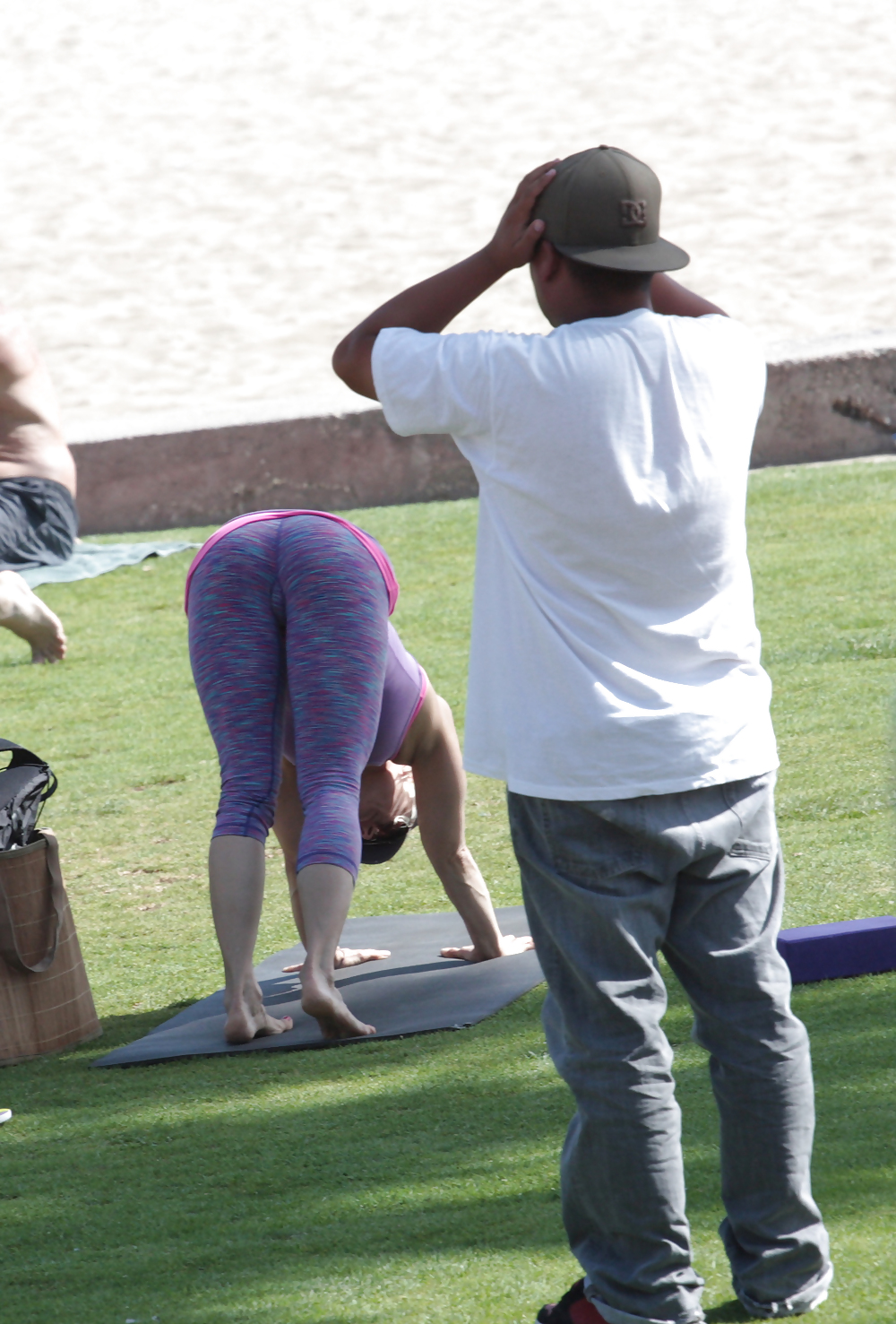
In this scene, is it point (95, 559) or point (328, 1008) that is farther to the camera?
point (95, 559)

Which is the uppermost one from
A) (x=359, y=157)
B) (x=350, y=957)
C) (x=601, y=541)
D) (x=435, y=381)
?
(x=435, y=381)

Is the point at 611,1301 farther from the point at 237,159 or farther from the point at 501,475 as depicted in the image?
the point at 237,159

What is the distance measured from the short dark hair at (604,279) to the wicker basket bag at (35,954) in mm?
2008

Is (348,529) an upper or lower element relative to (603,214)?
lower

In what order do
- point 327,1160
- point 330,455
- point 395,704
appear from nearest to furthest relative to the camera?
point 327,1160 < point 395,704 < point 330,455

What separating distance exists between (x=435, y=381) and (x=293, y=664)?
1.52 metres

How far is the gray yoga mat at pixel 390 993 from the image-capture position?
11.6 ft

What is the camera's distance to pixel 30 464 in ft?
27.3

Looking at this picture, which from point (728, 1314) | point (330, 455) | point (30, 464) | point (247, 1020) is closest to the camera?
point (728, 1314)

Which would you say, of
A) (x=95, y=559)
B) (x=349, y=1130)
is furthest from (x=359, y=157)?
(x=349, y=1130)

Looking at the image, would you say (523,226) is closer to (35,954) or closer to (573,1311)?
(573,1311)

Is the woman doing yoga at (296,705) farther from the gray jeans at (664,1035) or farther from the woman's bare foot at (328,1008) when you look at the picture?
the gray jeans at (664,1035)

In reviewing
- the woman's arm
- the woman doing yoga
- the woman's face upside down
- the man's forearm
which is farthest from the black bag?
the man's forearm

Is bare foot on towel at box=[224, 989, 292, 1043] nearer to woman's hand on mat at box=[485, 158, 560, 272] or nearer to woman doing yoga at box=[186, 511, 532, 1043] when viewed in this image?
woman doing yoga at box=[186, 511, 532, 1043]
